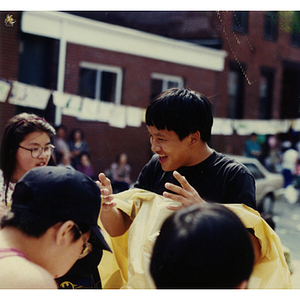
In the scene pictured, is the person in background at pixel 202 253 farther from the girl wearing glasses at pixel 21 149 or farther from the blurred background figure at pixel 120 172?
the blurred background figure at pixel 120 172

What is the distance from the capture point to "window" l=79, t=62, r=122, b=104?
2890 mm

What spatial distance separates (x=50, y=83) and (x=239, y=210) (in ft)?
5.72

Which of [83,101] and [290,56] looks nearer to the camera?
[290,56]

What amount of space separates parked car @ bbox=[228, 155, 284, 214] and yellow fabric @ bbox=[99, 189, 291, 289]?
1850mm

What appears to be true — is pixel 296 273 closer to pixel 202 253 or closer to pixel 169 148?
pixel 169 148

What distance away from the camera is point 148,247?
1.32m

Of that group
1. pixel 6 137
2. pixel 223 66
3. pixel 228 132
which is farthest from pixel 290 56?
pixel 6 137

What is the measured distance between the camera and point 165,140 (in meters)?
1.41

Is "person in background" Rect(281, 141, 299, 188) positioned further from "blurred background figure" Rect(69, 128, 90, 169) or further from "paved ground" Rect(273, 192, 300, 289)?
"blurred background figure" Rect(69, 128, 90, 169)

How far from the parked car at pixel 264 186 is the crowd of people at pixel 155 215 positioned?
183 cm

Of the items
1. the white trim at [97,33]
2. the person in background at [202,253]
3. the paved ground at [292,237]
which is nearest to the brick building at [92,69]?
the white trim at [97,33]

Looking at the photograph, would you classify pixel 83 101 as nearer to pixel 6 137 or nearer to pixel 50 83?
pixel 50 83

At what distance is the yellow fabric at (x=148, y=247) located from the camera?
50.4 inches
